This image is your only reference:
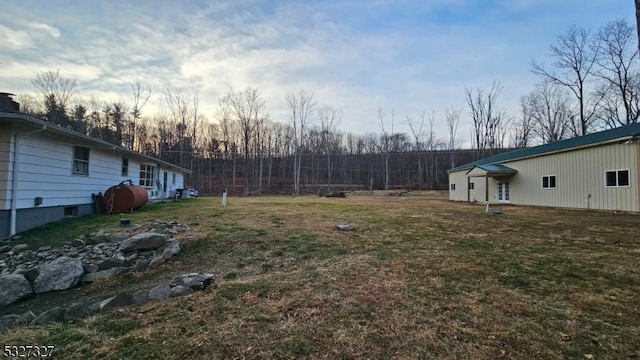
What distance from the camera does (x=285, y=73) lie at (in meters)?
16.2

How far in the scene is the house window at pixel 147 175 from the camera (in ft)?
50.2

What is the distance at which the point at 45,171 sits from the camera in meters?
8.37

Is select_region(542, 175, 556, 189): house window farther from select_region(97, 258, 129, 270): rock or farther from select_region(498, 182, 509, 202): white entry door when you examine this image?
select_region(97, 258, 129, 270): rock

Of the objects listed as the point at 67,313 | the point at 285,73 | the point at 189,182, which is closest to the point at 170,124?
the point at 189,182

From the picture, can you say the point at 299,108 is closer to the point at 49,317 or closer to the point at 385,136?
the point at 385,136

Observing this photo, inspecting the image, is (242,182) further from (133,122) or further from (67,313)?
(67,313)

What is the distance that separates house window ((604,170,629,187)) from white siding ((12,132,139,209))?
19965mm

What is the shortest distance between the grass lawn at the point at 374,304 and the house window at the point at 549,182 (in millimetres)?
9931

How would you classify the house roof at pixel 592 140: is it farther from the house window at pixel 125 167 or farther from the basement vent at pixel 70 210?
the house window at pixel 125 167

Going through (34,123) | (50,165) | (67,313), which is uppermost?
(34,123)

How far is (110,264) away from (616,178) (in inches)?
684

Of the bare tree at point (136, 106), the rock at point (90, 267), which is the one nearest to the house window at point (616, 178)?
the rock at point (90, 267)

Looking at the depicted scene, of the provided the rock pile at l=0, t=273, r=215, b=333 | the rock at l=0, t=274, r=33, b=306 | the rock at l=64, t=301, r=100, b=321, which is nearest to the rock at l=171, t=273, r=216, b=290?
the rock pile at l=0, t=273, r=215, b=333

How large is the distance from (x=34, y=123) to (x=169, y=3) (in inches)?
218
